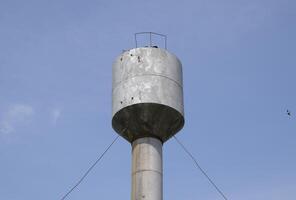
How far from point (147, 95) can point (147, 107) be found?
48 centimetres

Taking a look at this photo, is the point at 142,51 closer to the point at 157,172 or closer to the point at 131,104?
the point at 131,104

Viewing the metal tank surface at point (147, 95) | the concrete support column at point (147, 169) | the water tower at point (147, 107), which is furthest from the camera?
the metal tank surface at point (147, 95)

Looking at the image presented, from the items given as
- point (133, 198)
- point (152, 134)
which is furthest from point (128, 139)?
point (133, 198)

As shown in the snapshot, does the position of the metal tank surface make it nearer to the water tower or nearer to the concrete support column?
the water tower

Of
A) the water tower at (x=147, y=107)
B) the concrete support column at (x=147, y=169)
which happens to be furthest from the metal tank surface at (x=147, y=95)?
the concrete support column at (x=147, y=169)

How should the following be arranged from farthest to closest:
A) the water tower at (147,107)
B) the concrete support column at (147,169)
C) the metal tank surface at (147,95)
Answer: the metal tank surface at (147,95), the water tower at (147,107), the concrete support column at (147,169)

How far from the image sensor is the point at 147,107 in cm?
2416

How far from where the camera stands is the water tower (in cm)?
2369

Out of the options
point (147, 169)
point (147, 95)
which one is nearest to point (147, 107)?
point (147, 95)

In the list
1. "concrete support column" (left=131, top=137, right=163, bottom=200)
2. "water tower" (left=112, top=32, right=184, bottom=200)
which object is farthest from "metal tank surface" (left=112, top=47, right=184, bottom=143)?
"concrete support column" (left=131, top=137, right=163, bottom=200)

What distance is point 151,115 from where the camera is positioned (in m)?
24.3

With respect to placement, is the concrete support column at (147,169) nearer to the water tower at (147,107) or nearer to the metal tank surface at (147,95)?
the water tower at (147,107)

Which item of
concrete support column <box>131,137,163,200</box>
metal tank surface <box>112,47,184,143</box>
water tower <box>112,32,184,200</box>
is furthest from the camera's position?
metal tank surface <box>112,47,184,143</box>

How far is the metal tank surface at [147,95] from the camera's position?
79.7ft
